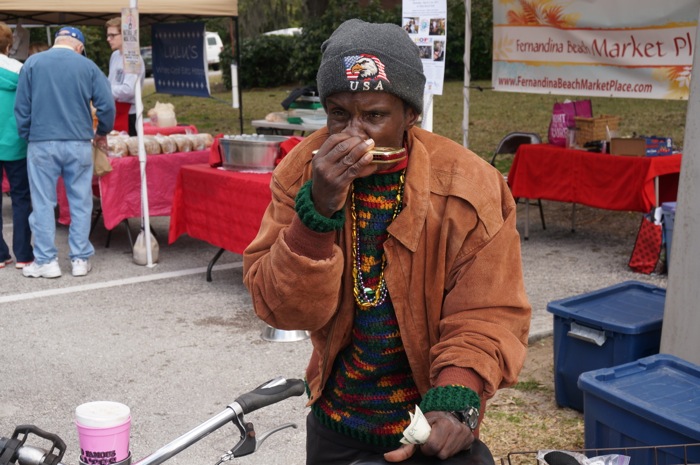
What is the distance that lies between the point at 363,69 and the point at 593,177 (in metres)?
6.56

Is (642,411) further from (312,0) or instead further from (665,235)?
(312,0)

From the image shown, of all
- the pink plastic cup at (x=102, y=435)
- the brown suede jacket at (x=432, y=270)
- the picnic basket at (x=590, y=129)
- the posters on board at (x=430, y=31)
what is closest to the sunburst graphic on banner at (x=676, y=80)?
the picnic basket at (x=590, y=129)

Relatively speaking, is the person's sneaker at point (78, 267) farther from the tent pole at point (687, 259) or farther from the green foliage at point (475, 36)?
Answer: the green foliage at point (475, 36)

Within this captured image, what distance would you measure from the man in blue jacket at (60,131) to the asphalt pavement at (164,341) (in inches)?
14.3

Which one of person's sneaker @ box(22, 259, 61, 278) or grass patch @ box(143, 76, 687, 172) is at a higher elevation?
grass patch @ box(143, 76, 687, 172)

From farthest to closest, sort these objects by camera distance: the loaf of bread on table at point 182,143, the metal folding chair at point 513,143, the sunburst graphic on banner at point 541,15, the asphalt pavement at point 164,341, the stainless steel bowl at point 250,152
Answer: the metal folding chair at point 513,143
the sunburst graphic on banner at point 541,15
the loaf of bread on table at point 182,143
the stainless steel bowl at point 250,152
the asphalt pavement at point 164,341

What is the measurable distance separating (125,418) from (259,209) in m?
4.71

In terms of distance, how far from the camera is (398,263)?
2.01 meters

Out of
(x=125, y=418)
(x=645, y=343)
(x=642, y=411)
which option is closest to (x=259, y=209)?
(x=645, y=343)

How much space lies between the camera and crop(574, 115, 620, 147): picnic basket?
27.7 ft

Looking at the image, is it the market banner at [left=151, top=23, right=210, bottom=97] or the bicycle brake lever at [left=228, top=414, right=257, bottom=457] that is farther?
the market banner at [left=151, top=23, right=210, bottom=97]

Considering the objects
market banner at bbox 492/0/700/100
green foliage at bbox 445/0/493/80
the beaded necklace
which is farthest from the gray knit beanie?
green foliage at bbox 445/0/493/80

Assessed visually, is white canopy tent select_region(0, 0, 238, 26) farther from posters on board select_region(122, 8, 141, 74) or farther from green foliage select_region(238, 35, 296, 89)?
green foliage select_region(238, 35, 296, 89)

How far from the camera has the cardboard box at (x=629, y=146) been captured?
26.0ft
